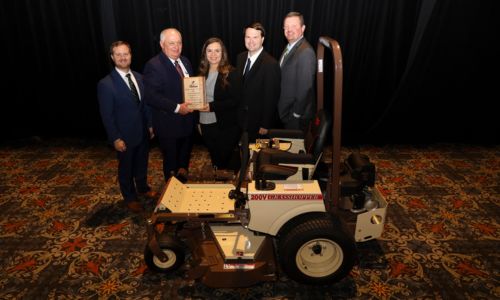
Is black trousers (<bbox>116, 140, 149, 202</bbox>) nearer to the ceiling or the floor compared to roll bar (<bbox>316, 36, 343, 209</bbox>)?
nearer to the floor

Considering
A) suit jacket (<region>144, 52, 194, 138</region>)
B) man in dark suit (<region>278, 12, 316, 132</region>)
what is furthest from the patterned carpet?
man in dark suit (<region>278, 12, 316, 132</region>)

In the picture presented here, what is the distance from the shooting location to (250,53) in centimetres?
380

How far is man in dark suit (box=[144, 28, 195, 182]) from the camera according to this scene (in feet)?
11.4

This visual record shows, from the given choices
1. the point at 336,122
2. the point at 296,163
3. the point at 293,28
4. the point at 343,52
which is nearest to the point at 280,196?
the point at 296,163

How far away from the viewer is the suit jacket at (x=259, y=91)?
12.1 feet

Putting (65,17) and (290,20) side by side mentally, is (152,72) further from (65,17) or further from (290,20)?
(65,17)

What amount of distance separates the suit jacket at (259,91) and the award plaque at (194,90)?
41cm

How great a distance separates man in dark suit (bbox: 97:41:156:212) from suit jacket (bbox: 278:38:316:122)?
1.40 meters

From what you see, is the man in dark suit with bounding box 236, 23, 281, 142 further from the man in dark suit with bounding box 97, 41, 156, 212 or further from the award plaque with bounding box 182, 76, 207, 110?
the man in dark suit with bounding box 97, 41, 156, 212

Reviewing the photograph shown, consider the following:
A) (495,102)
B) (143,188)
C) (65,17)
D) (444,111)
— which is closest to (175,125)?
A: (143,188)

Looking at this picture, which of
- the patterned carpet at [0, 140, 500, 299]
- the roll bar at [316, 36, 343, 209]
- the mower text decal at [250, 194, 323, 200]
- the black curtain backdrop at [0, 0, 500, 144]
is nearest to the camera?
the roll bar at [316, 36, 343, 209]

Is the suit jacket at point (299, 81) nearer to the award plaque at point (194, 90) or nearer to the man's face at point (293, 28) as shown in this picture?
the man's face at point (293, 28)

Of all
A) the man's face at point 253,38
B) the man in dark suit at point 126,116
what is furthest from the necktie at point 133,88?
the man's face at point 253,38

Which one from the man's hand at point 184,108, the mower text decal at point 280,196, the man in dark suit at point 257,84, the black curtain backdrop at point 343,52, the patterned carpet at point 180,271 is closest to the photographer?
the mower text decal at point 280,196
